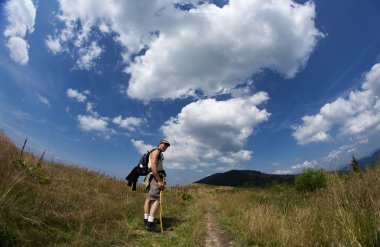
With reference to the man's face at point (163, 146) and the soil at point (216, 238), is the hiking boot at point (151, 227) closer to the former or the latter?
the soil at point (216, 238)

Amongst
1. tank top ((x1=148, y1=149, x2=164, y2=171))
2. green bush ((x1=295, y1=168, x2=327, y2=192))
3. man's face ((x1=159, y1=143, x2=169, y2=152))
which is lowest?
tank top ((x1=148, y1=149, x2=164, y2=171))

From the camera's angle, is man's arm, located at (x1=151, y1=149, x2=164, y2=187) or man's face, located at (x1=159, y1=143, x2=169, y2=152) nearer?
man's arm, located at (x1=151, y1=149, x2=164, y2=187)

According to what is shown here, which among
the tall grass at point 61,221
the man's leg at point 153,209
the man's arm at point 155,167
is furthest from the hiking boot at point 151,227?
the man's arm at point 155,167

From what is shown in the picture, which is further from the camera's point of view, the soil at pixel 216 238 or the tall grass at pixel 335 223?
the soil at pixel 216 238

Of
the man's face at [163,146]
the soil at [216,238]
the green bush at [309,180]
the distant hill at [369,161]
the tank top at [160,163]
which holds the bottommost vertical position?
the soil at [216,238]

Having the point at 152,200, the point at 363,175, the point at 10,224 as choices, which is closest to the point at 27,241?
the point at 10,224

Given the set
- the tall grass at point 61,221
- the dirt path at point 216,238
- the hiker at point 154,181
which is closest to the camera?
the tall grass at point 61,221

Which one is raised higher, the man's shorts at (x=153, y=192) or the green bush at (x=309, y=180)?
the green bush at (x=309, y=180)

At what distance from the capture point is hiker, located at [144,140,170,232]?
30.4ft

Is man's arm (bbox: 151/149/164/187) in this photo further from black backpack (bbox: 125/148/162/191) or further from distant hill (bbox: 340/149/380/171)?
distant hill (bbox: 340/149/380/171)

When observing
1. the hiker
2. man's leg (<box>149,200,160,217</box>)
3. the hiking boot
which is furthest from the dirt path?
the hiker

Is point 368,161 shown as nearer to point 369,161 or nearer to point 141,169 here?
point 369,161

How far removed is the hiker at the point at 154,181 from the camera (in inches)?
365

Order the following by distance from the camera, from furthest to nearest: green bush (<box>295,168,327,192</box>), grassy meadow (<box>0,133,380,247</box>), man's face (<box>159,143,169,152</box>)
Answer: green bush (<box>295,168,327,192</box>), man's face (<box>159,143,169,152</box>), grassy meadow (<box>0,133,380,247</box>)
